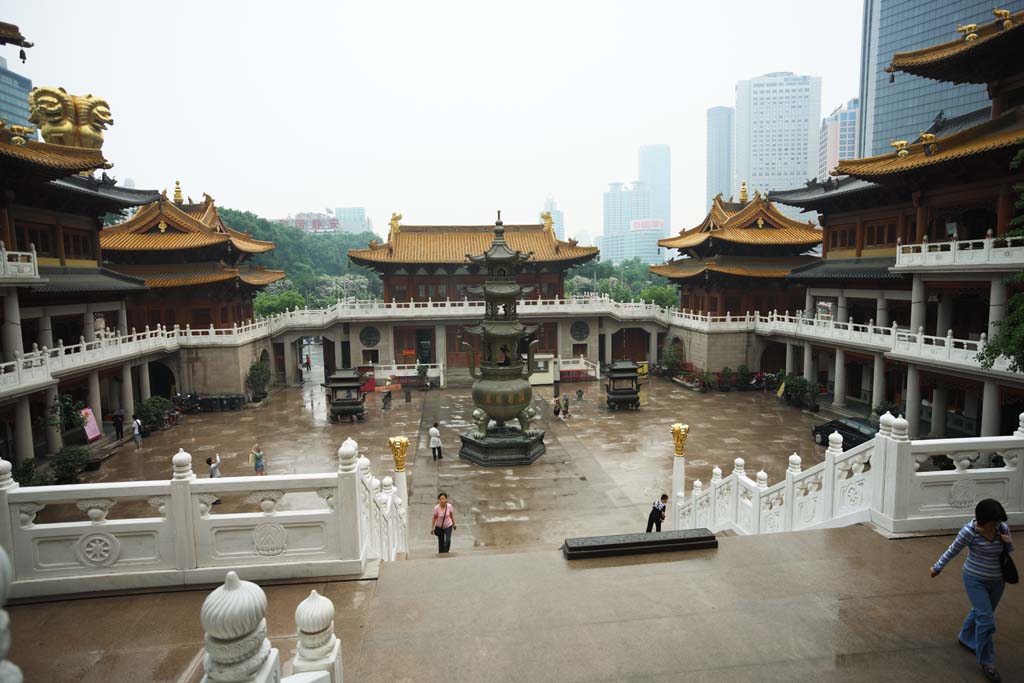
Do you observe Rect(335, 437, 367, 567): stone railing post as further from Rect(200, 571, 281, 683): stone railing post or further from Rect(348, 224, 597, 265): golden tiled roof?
Rect(348, 224, 597, 265): golden tiled roof

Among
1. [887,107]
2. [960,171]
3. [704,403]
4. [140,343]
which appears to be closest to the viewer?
[960,171]

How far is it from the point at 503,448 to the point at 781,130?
16629cm

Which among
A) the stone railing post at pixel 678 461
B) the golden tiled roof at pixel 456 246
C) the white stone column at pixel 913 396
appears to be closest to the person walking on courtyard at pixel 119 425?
the golden tiled roof at pixel 456 246

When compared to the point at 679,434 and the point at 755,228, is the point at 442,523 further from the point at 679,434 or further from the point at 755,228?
the point at 755,228

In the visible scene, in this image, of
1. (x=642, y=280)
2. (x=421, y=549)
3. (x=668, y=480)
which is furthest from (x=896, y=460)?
(x=642, y=280)

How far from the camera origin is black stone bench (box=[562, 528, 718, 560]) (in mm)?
7410

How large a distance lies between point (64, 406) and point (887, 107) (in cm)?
10019

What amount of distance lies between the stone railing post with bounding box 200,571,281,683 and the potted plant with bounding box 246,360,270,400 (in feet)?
98.5

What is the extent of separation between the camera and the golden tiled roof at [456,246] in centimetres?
3941

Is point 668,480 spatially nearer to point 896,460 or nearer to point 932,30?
point 896,460

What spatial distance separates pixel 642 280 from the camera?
92.2 meters

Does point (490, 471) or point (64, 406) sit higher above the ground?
point (64, 406)

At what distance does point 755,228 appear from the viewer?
3506cm

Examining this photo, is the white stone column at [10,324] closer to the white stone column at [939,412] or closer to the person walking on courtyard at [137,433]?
the person walking on courtyard at [137,433]
